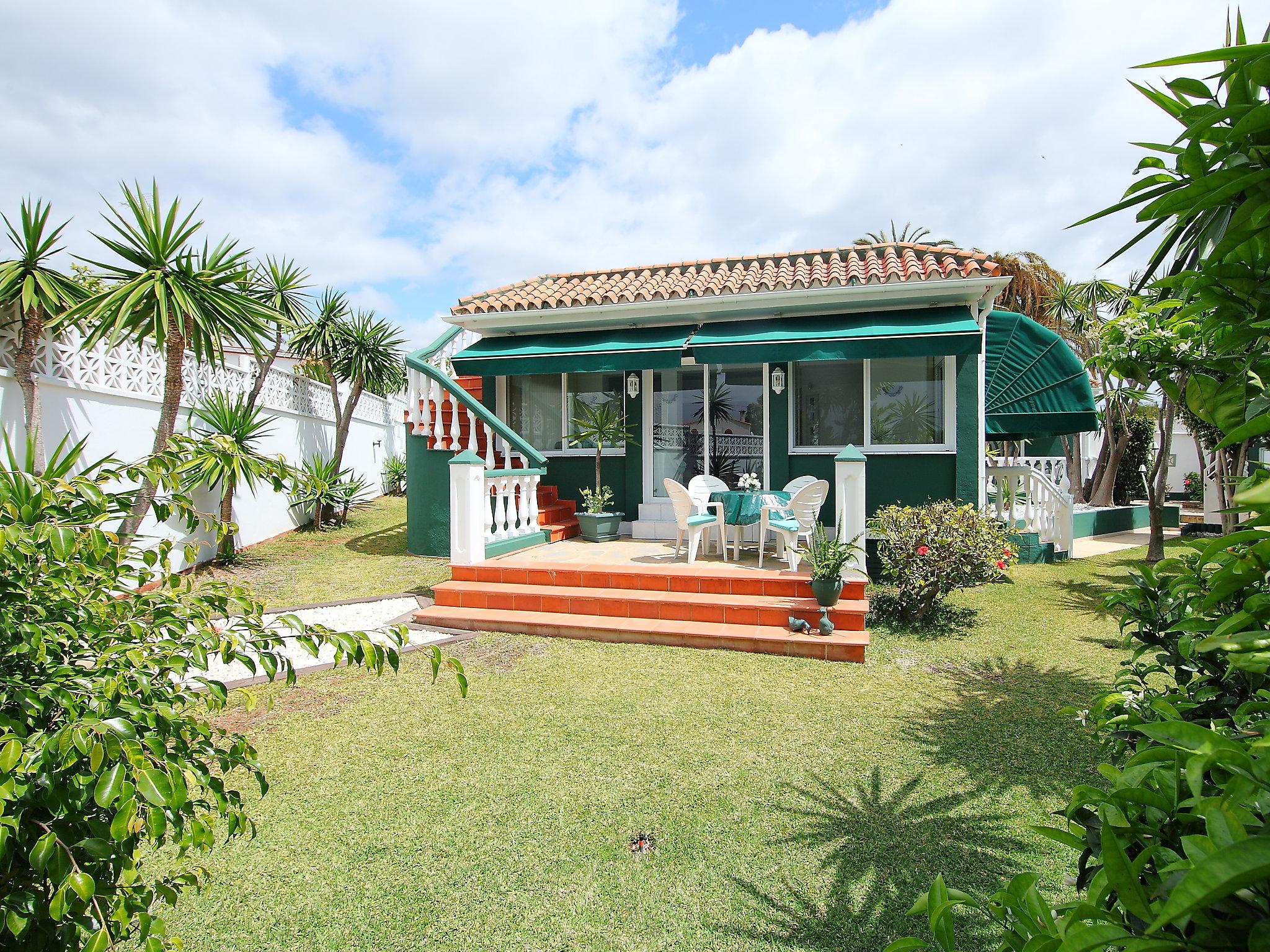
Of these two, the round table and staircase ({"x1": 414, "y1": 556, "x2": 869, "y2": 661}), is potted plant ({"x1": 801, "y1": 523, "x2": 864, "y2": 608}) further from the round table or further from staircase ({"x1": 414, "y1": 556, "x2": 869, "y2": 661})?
the round table

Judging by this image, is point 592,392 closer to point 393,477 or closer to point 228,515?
point 228,515

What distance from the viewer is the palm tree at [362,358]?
55.7 feet

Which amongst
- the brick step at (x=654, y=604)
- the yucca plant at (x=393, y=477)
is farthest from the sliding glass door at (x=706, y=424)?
the yucca plant at (x=393, y=477)

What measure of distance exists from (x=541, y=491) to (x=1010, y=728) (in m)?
9.63

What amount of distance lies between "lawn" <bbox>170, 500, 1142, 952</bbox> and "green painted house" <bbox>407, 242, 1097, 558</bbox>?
13.4 feet

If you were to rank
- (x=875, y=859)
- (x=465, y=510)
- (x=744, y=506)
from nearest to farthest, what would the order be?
(x=875, y=859) < (x=465, y=510) < (x=744, y=506)

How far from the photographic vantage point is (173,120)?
1489 cm

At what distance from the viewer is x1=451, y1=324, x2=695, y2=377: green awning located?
11.5m

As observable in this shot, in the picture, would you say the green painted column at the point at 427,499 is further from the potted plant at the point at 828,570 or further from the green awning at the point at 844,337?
the potted plant at the point at 828,570

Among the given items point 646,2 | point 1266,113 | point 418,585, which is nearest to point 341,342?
point 418,585

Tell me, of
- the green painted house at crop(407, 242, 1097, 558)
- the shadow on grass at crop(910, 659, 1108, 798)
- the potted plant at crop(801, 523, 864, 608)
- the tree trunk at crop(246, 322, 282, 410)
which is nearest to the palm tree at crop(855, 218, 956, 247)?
the green painted house at crop(407, 242, 1097, 558)

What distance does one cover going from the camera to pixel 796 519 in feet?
30.3

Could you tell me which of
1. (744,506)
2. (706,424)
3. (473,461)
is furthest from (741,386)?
(473,461)

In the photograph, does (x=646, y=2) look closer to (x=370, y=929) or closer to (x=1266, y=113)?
(x=1266, y=113)
